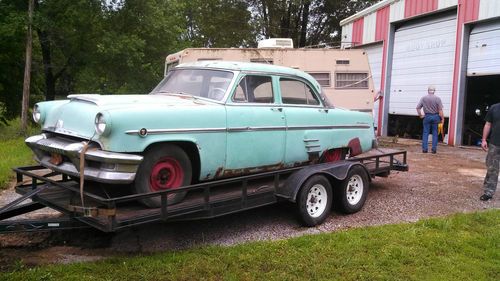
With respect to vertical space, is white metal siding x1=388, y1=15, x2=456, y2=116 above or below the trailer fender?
above

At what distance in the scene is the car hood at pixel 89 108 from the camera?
15.2 feet

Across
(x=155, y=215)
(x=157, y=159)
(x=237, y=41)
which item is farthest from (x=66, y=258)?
(x=237, y=41)

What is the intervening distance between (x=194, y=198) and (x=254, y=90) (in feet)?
5.31

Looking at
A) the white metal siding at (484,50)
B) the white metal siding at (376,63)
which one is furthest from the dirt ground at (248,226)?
the white metal siding at (376,63)

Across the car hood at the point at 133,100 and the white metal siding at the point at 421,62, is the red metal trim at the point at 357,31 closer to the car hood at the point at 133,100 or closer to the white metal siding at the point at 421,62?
the white metal siding at the point at 421,62

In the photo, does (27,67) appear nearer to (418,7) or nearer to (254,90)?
(254,90)

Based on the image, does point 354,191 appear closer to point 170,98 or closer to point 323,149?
point 323,149

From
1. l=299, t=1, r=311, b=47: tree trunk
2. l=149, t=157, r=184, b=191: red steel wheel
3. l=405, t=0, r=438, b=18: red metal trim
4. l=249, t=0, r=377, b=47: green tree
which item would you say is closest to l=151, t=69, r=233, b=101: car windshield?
l=149, t=157, r=184, b=191: red steel wheel

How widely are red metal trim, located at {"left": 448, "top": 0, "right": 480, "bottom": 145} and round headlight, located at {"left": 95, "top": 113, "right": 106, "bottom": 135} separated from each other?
12.8m

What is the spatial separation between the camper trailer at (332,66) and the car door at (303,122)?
19.2 ft

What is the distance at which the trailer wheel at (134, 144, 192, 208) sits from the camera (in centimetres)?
472

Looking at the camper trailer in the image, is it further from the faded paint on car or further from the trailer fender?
the trailer fender

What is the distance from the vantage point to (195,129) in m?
5.04

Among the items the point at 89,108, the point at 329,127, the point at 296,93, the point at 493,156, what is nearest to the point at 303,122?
the point at 296,93
